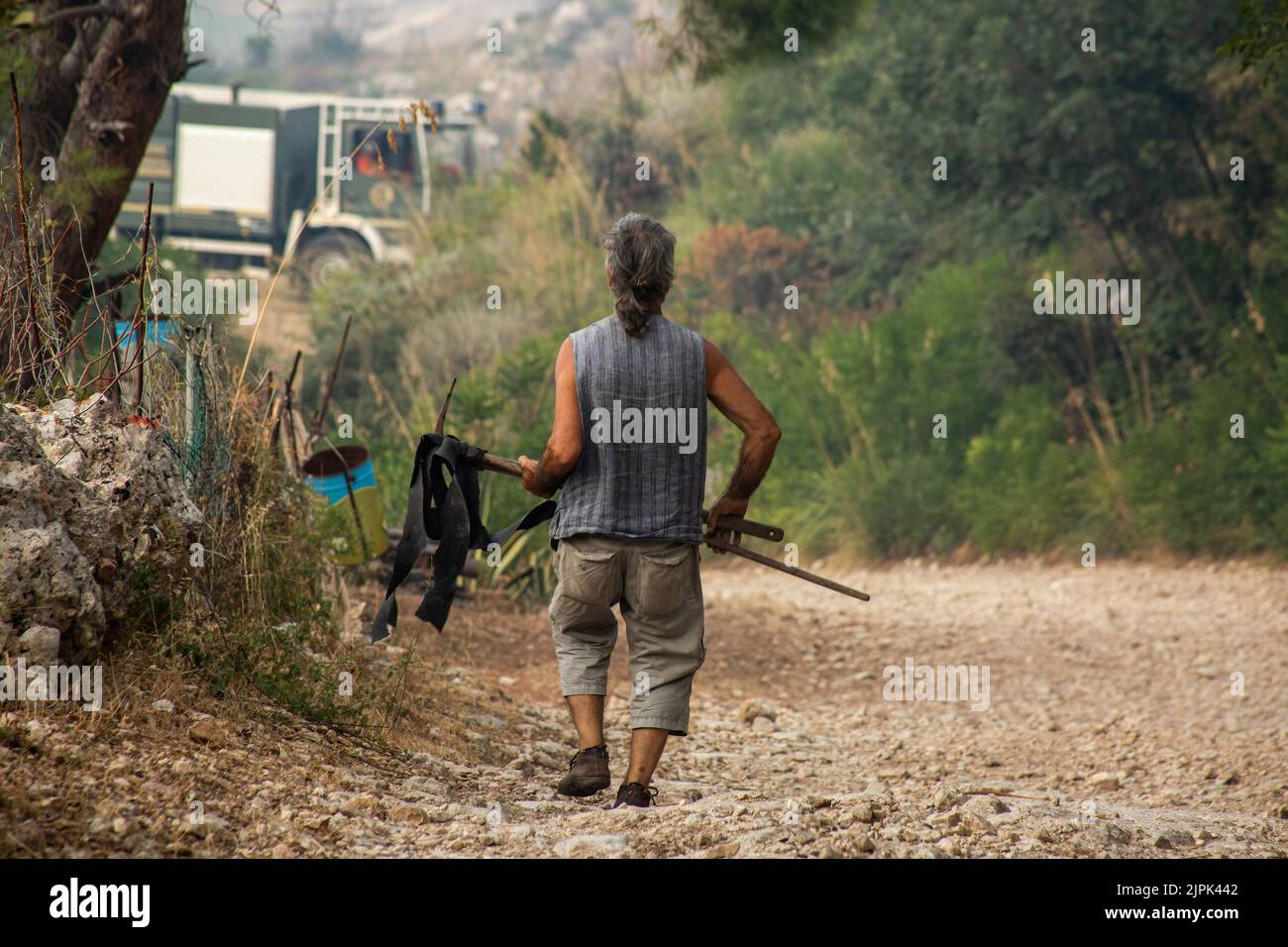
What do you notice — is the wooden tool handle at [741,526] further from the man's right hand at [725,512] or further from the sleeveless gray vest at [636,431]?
the sleeveless gray vest at [636,431]

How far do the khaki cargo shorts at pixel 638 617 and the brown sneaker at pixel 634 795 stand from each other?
0.57 feet

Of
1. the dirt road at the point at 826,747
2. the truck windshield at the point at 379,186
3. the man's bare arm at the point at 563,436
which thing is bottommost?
the dirt road at the point at 826,747

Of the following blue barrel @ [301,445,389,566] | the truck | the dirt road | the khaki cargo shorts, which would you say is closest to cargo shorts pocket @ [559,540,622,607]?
the khaki cargo shorts

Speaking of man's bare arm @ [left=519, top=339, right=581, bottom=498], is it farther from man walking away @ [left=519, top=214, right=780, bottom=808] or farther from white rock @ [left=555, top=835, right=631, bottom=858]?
white rock @ [left=555, top=835, right=631, bottom=858]

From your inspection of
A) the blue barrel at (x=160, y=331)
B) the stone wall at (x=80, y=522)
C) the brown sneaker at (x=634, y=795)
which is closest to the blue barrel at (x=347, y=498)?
the blue barrel at (x=160, y=331)

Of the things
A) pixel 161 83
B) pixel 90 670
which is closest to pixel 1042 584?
pixel 161 83

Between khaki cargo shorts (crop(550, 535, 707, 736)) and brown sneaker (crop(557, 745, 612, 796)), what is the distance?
6.8 inches

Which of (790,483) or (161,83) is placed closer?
(161,83)

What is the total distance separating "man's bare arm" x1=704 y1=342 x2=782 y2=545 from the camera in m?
4.43

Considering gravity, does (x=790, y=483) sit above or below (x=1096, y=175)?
below

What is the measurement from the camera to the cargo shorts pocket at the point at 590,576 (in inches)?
172
